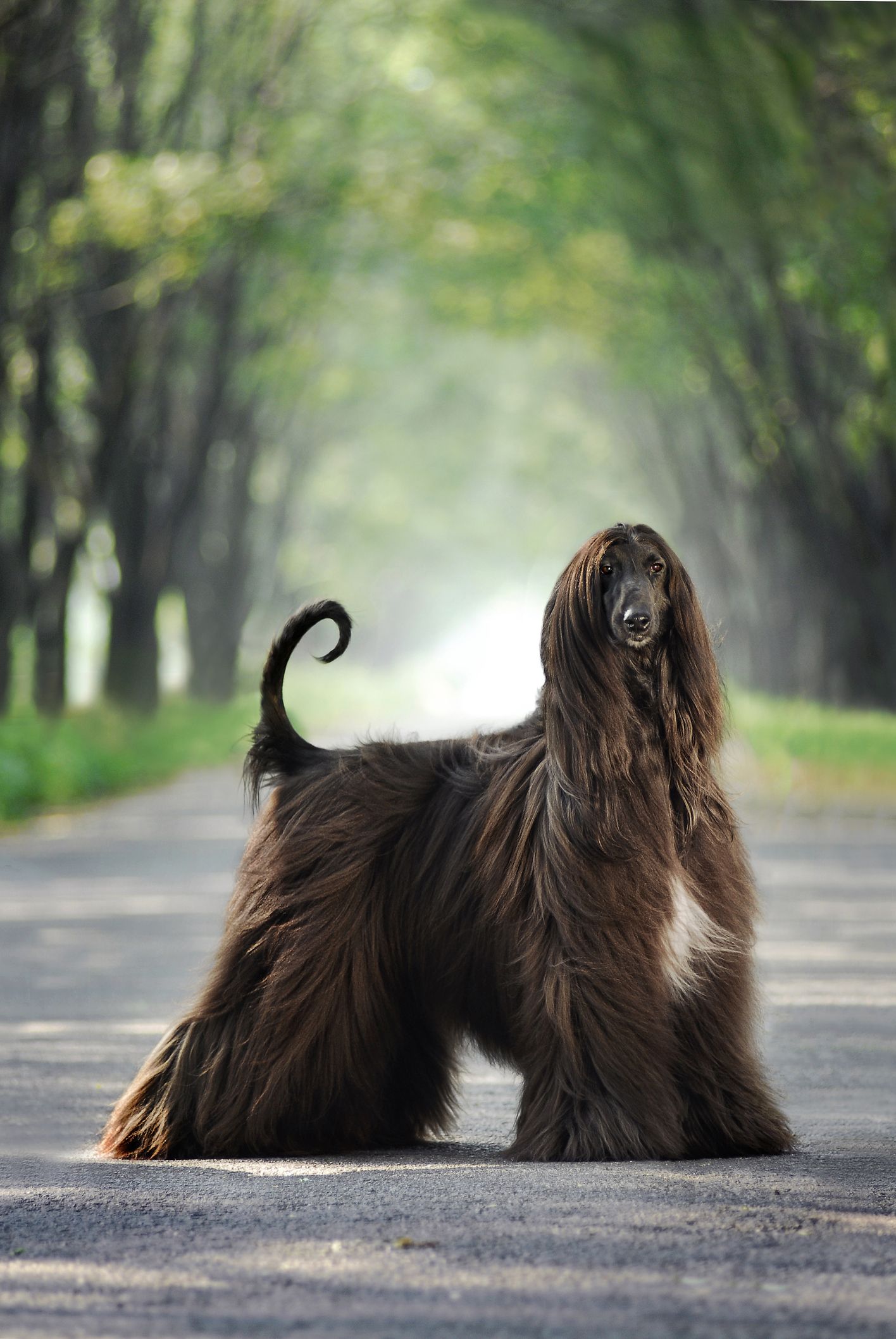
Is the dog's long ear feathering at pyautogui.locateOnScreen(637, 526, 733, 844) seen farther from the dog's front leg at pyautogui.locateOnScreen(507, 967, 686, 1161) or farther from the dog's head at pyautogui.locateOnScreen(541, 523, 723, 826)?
the dog's front leg at pyautogui.locateOnScreen(507, 967, 686, 1161)

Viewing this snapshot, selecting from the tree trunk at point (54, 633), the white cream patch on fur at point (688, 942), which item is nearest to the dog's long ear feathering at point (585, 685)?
the white cream patch on fur at point (688, 942)

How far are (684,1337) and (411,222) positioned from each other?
20.1m

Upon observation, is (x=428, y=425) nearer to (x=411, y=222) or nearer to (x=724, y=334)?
(x=724, y=334)

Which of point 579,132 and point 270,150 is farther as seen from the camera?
point 579,132

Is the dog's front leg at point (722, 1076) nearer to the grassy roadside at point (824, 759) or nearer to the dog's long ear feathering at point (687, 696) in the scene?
the dog's long ear feathering at point (687, 696)

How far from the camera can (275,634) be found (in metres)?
5.58

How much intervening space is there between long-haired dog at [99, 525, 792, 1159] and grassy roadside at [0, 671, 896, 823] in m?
11.9

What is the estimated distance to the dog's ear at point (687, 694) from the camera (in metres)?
4.81

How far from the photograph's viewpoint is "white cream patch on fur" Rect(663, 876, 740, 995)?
4.78 meters

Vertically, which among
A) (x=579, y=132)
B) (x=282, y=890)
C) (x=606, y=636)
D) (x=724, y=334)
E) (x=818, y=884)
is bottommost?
(x=818, y=884)

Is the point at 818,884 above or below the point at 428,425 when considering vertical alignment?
below

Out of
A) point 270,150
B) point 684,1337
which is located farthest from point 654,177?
point 684,1337

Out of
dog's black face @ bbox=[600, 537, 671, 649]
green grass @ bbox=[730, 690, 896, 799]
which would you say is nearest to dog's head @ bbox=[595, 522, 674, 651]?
dog's black face @ bbox=[600, 537, 671, 649]

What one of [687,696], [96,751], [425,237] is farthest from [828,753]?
[687,696]
